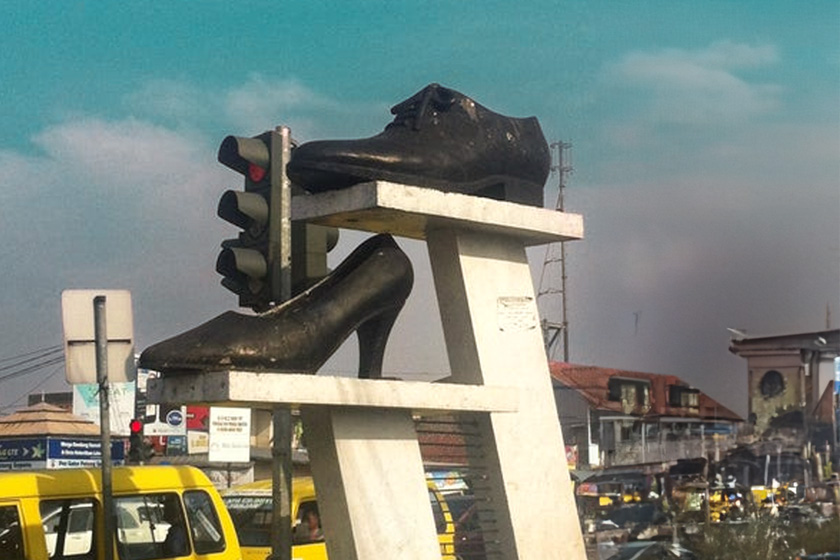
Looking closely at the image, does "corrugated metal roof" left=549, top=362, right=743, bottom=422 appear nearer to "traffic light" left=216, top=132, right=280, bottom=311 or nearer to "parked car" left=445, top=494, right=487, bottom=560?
"parked car" left=445, top=494, right=487, bottom=560

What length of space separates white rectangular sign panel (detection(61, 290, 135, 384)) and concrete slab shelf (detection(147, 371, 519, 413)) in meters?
2.35

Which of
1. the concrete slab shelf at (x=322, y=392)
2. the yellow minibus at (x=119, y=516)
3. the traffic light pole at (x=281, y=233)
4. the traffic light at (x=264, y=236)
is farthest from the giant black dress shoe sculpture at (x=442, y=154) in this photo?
the yellow minibus at (x=119, y=516)

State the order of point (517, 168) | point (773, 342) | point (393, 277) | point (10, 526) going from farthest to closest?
point (773, 342)
point (10, 526)
point (517, 168)
point (393, 277)

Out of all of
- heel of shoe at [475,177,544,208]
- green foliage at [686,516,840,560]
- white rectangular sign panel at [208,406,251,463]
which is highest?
heel of shoe at [475,177,544,208]

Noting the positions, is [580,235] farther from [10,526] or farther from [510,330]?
[10,526]

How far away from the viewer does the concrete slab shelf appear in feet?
14.8

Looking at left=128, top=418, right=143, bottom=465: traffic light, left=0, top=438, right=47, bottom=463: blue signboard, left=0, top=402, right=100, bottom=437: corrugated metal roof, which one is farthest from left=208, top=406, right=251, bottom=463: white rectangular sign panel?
left=0, top=402, right=100, bottom=437: corrugated metal roof

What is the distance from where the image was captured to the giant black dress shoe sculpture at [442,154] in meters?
5.07

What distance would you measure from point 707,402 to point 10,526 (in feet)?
30.1

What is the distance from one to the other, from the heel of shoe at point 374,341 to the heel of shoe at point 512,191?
70 centimetres

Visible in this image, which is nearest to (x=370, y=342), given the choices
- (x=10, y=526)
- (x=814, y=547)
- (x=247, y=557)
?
(x=10, y=526)

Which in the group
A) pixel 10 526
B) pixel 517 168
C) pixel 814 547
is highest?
pixel 517 168

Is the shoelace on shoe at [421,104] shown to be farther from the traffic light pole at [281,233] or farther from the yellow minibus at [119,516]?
the yellow minibus at [119,516]

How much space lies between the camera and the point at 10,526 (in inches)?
324
